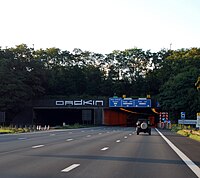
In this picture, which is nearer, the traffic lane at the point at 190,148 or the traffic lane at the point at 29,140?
the traffic lane at the point at 190,148

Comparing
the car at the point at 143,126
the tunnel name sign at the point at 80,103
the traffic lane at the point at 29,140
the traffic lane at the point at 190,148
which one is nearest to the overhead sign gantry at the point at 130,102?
the tunnel name sign at the point at 80,103

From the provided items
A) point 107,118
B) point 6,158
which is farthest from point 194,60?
point 6,158

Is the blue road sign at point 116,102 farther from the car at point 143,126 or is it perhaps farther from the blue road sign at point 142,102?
the car at point 143,126

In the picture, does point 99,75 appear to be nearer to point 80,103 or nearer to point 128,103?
point 80,103

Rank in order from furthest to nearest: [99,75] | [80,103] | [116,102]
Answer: [99,75] → [80,103] → [116,102]

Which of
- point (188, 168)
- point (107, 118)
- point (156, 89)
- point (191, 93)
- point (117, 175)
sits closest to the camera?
point (117, 175)

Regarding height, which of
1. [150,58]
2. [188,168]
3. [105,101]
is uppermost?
[150,58]

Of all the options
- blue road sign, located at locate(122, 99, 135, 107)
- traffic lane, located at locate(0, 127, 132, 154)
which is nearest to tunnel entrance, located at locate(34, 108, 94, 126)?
blue road sign, located at locate(122, 99, 135, 107)

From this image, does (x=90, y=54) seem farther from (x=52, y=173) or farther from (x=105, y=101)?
(x=52, y=173)

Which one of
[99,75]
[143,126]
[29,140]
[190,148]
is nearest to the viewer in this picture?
[190,148]

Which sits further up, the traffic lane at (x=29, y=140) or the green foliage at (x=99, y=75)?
the green foliage at (x=99, y=75)

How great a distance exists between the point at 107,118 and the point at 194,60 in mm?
25165

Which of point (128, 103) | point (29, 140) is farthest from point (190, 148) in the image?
point (128, 103)

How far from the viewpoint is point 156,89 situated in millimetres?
118688
